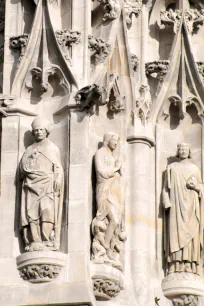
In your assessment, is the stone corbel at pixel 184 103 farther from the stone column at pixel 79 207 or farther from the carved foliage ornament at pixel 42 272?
the carved foliage ornament at pixel 42 272

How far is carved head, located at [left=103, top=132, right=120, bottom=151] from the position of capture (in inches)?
876

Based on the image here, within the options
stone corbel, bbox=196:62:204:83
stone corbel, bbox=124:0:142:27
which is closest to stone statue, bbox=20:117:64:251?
stone corbel, bbox=124:0:142:27

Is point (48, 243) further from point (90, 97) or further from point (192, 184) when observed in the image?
point (192, 184)

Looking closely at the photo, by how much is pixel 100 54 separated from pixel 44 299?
339 cm

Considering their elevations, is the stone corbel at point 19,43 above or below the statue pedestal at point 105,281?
above

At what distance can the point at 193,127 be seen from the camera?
23.2 meters

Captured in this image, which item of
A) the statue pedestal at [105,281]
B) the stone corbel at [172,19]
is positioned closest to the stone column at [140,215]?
the statue pedestal at [105,281]

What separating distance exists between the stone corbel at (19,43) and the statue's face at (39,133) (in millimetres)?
1005

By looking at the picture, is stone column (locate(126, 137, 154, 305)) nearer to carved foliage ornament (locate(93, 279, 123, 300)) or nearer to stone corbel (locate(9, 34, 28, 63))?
carved foliage ornament (locate(93, 279, 123, 300))

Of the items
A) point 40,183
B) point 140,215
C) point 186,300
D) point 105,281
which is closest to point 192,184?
point 140,215

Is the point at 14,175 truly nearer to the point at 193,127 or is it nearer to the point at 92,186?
the point at 92,186

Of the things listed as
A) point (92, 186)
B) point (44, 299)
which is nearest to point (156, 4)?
point (92, 186)

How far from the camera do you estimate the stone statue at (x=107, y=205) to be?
71.2 feet

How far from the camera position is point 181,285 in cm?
2225
